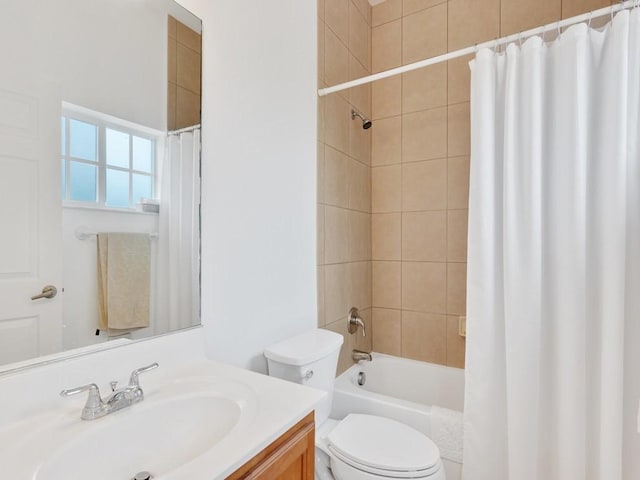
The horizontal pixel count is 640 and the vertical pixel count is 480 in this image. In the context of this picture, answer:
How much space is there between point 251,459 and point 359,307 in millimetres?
1589

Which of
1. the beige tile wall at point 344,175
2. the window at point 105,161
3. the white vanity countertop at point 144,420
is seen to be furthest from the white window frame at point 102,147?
the beige tile wall at point 344,175

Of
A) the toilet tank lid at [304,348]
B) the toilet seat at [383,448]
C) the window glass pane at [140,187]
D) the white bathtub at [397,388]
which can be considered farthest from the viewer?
the white bathtub at [397,388]

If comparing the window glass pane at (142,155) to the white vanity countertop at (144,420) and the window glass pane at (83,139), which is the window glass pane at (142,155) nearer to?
the window glass pane at (83,139)

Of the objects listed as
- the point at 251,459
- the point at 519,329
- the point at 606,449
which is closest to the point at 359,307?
the point at 519,329

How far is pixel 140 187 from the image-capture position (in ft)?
3.16

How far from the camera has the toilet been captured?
116 centimetres

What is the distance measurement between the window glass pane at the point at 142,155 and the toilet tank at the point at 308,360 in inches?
30.9

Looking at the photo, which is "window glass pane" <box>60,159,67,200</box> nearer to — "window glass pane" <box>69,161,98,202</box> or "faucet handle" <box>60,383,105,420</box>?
"window glass pane" <box>69,161,98,202</box>

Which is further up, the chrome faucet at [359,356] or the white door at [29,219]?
the white door at [29,219]

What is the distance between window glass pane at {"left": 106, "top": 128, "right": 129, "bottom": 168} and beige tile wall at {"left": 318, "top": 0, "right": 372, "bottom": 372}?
1.01 metres

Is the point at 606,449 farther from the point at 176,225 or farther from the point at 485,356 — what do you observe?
the point at 176,225

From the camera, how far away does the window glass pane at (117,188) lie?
2.92 feet

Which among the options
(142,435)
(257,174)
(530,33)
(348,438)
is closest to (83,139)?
(257,174)

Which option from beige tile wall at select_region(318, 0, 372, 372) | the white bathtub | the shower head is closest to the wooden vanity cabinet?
the white bathtub
